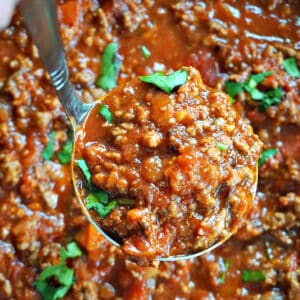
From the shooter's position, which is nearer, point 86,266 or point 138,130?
point 138,130

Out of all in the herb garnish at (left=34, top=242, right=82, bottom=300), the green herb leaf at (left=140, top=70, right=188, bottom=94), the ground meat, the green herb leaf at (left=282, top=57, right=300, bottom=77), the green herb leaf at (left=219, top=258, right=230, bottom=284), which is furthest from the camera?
the green herb leaf at (left=282, top=57, right=300, bottom=77)

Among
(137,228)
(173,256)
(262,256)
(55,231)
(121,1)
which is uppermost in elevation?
(121,1)

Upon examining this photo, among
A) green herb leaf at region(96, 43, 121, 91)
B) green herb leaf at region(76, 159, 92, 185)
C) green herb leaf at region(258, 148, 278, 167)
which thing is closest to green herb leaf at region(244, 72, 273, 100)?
green herb leaf at region(258, 148, 278, 167)

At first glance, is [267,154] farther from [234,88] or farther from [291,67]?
[291,67]

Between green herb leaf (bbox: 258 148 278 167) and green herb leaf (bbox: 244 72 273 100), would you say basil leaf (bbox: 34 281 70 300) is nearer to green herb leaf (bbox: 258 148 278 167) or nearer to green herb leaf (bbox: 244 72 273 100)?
green herb leaf (bbox: 258 148 278 167)

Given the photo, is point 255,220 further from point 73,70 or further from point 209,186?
point 73,70

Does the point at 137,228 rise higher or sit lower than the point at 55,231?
higher

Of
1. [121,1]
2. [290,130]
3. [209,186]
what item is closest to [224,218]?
[209,186]
